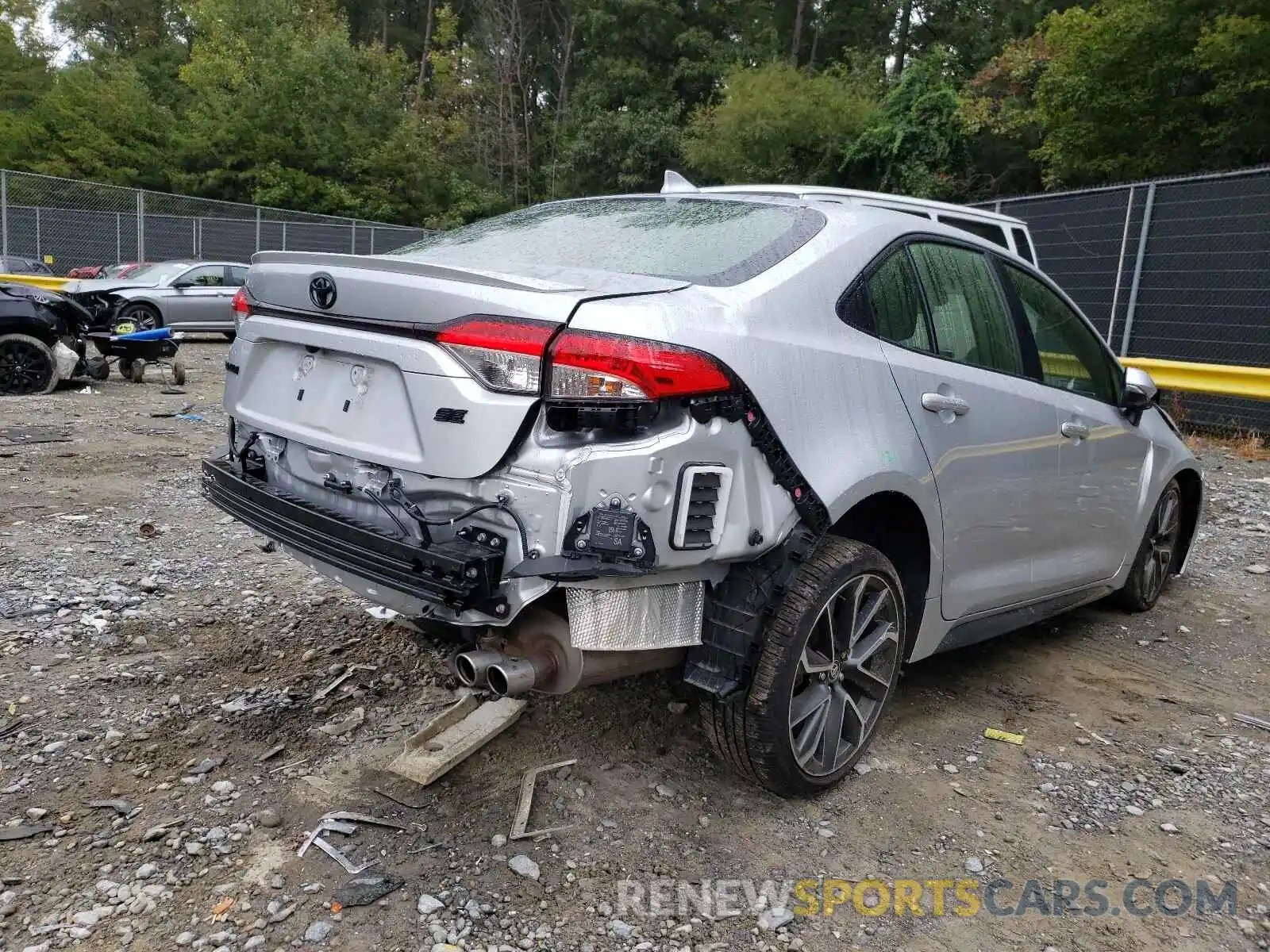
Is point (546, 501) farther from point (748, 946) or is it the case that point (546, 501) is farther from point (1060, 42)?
point (1060, 42)

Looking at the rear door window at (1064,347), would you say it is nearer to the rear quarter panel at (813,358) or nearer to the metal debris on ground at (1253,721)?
the rear quarter panel at (813,358)

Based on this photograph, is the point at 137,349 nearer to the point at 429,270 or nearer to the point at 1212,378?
the point at 429,270

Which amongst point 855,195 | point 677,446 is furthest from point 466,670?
point 855,195

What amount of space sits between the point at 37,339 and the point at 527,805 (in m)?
9.53

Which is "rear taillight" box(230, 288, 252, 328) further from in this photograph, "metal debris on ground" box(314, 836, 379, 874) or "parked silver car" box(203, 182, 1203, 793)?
"metal debris on ground" box(314, 836, 379, 874)

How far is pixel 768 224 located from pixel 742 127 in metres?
26.9

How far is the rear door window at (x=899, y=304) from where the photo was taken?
9.96 feet

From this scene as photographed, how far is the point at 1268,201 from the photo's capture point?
9.31 m

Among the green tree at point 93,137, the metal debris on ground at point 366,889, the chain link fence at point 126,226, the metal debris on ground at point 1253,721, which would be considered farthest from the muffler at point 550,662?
the green tree at point 93,137

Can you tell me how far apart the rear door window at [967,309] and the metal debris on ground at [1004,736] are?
129 centimetres

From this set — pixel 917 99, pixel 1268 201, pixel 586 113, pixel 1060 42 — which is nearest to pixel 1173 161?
pixel 1060 42

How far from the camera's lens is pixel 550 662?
2564 millimetres

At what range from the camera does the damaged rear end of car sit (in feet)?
7.59

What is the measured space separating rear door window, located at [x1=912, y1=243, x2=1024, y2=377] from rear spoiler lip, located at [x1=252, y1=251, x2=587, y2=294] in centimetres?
139
